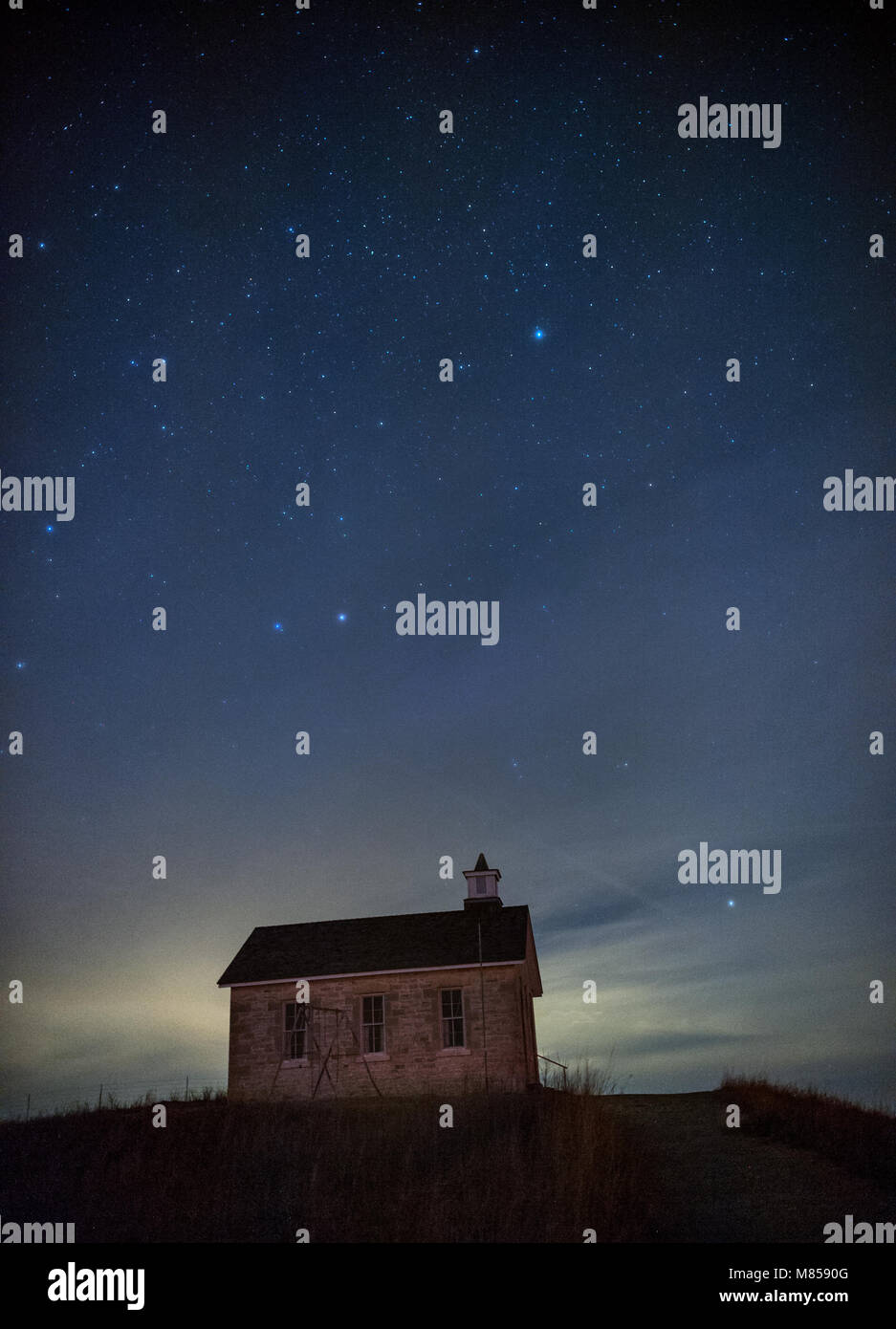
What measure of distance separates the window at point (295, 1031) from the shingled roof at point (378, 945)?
2.51 feet

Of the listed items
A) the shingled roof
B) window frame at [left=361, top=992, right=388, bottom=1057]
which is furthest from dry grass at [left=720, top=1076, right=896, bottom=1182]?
window frame at [left=361, top=992, right=388, bottom=1057]

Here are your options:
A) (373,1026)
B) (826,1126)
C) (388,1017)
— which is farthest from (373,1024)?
(826,1126)

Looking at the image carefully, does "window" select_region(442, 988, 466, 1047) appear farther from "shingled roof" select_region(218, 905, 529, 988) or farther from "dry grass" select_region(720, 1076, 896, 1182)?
"dry grass" select_region(720, 1076, 896, 1182)

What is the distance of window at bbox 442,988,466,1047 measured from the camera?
2433 centimetres

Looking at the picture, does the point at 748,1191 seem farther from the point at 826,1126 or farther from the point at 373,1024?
the point at 373,1024

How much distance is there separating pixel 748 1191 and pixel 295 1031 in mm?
14766

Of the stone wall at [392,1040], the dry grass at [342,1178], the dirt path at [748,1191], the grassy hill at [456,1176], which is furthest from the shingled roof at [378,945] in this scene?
the dirt path at [748,1191]

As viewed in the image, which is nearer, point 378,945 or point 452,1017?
point 452,1017

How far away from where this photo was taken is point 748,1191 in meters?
12.6

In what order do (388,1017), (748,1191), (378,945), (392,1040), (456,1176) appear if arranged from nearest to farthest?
(748,1191)
(456,1176)
(392,1040)
(388,1017)
(378,945)

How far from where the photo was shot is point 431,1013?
2461 centimetres

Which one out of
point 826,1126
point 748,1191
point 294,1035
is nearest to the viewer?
point 748,1191
